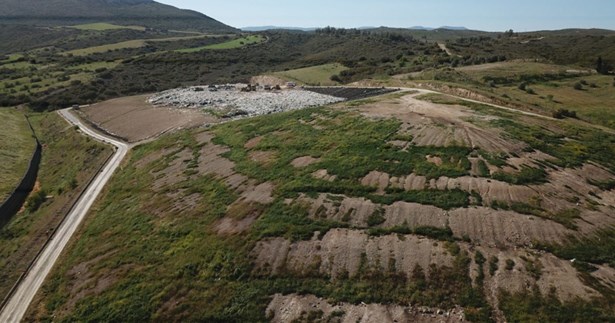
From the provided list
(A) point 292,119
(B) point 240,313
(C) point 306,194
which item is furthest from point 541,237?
(A) point 292,119

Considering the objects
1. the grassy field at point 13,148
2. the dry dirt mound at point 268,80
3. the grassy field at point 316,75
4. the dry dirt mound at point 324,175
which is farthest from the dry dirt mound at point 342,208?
the dry dirt mound at point 268,80

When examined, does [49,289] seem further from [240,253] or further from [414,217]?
[414,217]

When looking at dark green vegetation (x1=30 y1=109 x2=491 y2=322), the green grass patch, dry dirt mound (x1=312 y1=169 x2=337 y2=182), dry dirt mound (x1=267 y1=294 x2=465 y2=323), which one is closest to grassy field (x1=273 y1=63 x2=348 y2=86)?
dark green vegetation (x1=30 y1=109 x2=491 y2=322)

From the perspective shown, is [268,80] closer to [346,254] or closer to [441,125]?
[441,125]

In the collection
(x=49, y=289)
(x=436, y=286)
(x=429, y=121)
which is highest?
(x=429, y=121)

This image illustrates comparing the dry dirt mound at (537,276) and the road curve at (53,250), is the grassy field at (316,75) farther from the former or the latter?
the dry dirt mound at (537,276)

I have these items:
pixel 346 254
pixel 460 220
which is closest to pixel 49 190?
pixel 346 254
